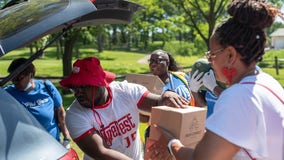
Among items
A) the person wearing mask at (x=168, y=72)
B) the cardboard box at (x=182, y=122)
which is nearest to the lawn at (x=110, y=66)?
the person wearing mask at (x=168, y=72)

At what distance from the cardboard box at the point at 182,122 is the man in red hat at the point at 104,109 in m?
0.24

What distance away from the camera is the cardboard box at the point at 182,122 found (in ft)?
6.84

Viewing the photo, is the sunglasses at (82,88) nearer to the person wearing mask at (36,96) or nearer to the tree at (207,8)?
the person wearing mask at (36,96)

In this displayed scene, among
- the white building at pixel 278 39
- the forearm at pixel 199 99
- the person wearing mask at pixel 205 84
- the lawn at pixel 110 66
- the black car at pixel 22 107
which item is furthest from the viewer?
the white building at pixel 278 39

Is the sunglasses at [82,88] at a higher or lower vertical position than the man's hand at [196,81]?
higher

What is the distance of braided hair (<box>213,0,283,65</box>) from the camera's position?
1.72 meters

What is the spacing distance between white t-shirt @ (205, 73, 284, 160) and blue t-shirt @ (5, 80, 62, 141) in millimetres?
2756

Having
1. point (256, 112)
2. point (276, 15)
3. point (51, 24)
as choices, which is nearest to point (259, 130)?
point (256, 112)

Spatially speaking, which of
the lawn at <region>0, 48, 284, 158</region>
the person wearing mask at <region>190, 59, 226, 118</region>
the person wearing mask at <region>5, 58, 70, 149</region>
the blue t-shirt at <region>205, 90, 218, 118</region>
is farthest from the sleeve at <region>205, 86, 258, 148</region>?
the lawn at <region>0, 48, 284, 158</region>

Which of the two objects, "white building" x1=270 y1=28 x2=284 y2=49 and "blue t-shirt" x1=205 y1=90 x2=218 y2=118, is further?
"white building" x1=270 y1=28 x2=284 y2=49

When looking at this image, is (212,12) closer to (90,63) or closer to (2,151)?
(90,63)

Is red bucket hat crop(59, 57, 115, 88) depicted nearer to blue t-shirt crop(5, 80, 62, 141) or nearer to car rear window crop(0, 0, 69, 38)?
car rear window crop(0, 0, 69, 38)

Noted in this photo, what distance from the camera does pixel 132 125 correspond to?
280 cm

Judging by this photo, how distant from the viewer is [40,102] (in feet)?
13.4
